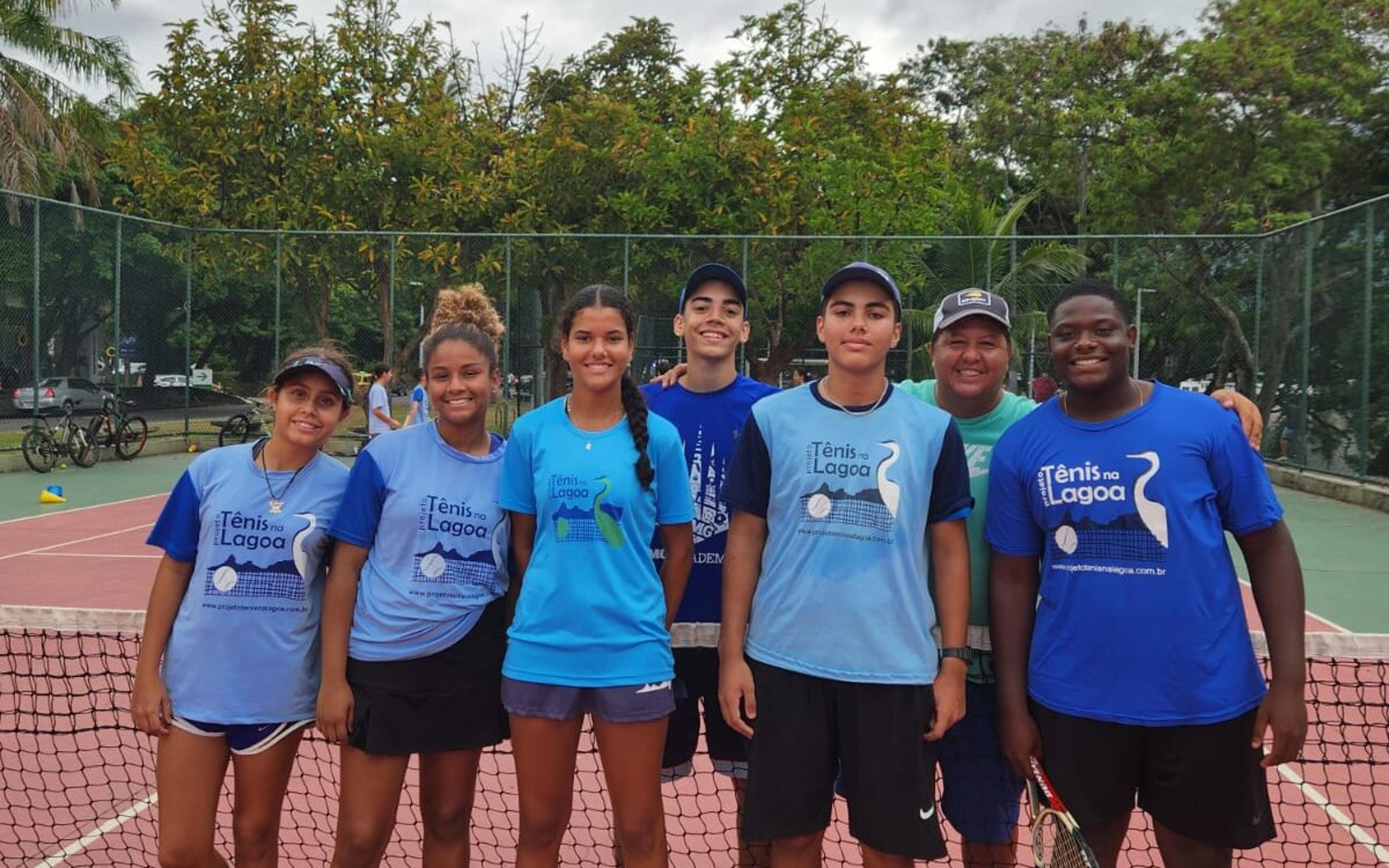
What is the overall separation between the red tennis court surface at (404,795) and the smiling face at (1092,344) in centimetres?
113

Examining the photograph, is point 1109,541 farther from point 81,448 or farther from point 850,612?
point 81,448

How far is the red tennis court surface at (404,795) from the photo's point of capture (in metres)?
3.59

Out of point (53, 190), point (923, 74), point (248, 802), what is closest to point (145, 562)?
point (248, 802)

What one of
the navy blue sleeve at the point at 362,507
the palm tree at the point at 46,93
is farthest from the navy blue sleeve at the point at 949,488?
the palm tree at the point at 46,93

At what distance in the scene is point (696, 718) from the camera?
10.3 ft

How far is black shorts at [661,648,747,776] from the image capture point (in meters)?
3.09

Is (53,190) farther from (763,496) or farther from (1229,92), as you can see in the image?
(763,496)

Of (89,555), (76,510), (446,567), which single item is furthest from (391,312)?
(446,567)

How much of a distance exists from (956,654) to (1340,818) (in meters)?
2.47

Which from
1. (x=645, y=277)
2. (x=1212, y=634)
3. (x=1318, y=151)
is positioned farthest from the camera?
(x=1318, y=151)

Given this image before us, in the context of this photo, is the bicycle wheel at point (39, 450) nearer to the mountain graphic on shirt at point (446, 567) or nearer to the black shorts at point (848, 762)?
the mountain graphic on shirt at point (446, 567)

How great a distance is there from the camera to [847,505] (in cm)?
246

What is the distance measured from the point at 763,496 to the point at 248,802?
1.50m

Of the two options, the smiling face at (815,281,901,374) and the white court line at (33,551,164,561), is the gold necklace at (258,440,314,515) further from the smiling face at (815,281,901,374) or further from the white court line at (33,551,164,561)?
the white court line at (33,551,164,561)
